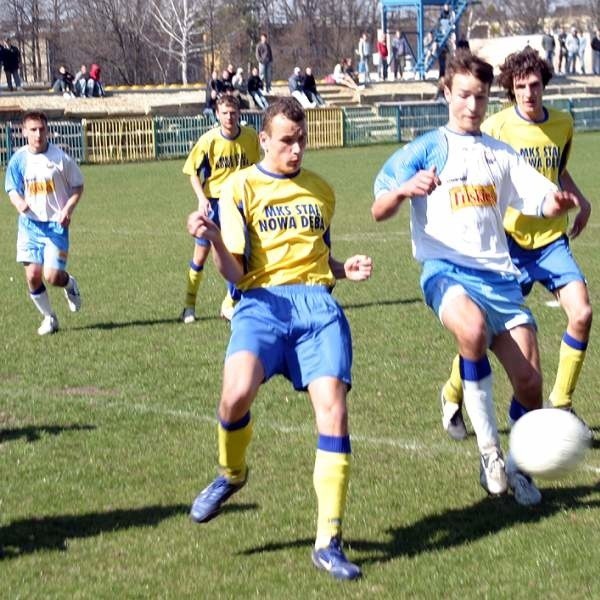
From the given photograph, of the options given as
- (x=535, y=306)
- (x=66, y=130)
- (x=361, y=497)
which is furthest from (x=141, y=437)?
(x=66, y=130)

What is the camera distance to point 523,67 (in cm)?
732

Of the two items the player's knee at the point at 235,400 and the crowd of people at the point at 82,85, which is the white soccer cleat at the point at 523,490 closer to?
the player's knee at the point at 235,400

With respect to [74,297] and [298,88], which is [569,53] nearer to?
[298,88]

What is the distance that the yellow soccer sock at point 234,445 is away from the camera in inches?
222

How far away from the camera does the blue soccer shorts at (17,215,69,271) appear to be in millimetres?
11438

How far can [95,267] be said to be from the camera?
15492 mm

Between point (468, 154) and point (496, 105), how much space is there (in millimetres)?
36104

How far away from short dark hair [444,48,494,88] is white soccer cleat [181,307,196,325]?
5.89 metres

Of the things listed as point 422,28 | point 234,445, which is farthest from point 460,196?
point 422,28

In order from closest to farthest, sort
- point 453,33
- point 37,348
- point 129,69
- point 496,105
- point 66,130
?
1. point 37,348
2. point 66,130
3. point 496,105
4. point 453,33
5. point 129,69

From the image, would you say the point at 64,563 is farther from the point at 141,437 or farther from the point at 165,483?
the point at 141,437

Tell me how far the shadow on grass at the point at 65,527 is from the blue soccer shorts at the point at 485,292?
5.16 feet

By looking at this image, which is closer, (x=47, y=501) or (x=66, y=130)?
(x=47, y=501)

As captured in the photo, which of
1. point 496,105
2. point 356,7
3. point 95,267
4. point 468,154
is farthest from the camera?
point 356,7
